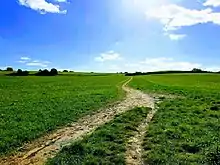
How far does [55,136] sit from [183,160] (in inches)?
304

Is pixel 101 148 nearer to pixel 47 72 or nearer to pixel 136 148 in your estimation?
pixel 136 148

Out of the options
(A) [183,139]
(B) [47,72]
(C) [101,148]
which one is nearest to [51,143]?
(C) [101,148]

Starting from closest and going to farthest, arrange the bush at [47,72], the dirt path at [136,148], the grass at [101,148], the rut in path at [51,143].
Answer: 1. the grass at [101,148]
2. the dirt path at [136,148]
3. the rut in path at [51,143]
4. the bush at [47,72]

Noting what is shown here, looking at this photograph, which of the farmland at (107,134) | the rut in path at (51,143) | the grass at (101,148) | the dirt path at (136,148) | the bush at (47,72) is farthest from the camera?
the bush at (47,72)

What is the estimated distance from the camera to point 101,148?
1463 cm

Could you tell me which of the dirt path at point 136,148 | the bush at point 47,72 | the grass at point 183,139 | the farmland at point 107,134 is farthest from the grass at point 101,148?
the bush at point 47,72

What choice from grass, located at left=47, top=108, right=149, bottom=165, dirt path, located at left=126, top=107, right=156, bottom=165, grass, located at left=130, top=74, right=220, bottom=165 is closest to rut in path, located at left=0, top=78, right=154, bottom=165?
grass, located at left=47, top=108, right=149, bottom=165

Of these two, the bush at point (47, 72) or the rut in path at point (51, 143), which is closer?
the rut in path at point (51, 143)

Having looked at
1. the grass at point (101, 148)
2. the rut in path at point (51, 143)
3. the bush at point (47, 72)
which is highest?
the bush at point (47, 72)

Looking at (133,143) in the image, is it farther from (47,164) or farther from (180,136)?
(47,164)

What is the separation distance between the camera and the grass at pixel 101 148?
1321 centimetres

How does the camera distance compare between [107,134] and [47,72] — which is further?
[47,72]

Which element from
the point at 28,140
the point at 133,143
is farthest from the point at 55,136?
the point at 133,143

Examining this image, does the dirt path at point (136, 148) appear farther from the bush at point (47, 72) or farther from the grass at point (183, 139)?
the bush at point (47, 72)
